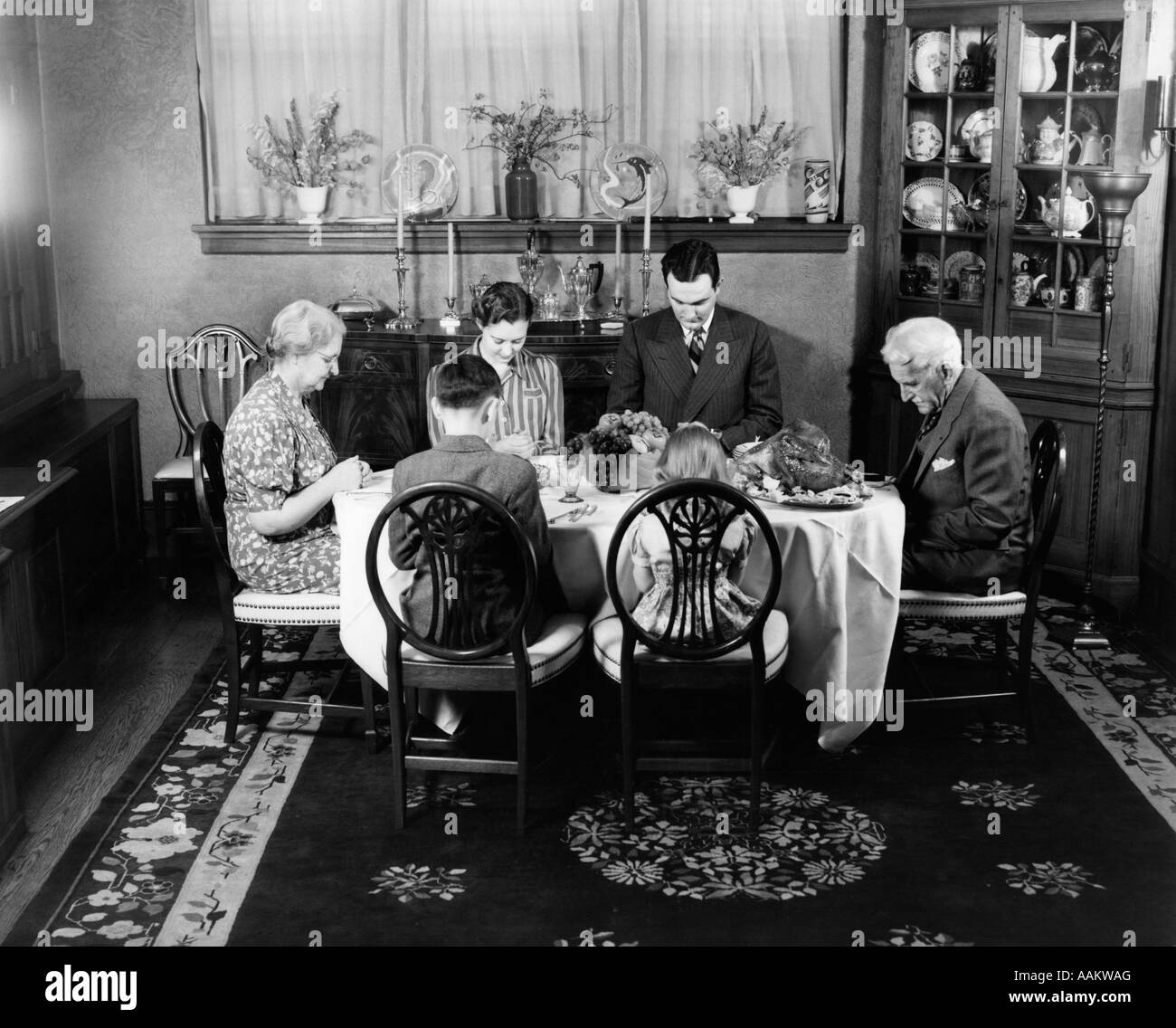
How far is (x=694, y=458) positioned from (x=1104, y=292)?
2.22 meters

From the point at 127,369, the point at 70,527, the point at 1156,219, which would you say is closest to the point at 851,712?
the point at 1156,219

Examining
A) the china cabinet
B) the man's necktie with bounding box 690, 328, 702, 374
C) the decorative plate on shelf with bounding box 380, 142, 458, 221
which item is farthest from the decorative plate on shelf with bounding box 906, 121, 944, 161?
the decorative plate on shelf with bounding box 380, 142, 458, 221

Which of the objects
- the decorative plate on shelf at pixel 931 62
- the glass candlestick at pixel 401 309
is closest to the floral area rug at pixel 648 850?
the glass candlestick at pixel 401 309

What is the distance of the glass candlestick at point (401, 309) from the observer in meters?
5.46

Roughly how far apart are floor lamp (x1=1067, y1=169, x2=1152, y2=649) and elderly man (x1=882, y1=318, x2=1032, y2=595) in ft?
3.53

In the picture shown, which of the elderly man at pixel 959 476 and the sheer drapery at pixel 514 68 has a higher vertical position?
the sheer drapery at pixel 514 68

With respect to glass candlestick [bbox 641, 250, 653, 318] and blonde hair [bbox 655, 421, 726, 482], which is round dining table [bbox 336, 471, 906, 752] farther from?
glass candlestick [bbox 641, 250, 653, 318]

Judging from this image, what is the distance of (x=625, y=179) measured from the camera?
5664 mm

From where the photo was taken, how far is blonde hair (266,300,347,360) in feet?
12.2

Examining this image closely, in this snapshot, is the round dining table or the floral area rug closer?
the floral area rug

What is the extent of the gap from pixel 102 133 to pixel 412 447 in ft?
6.09

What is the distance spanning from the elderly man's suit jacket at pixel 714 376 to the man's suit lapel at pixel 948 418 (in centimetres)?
81

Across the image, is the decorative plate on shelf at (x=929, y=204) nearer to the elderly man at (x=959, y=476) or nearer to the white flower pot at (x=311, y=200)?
the elderly man at (x=959, y=476)

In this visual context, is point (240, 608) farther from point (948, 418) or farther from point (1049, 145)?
point (1049, 145)
